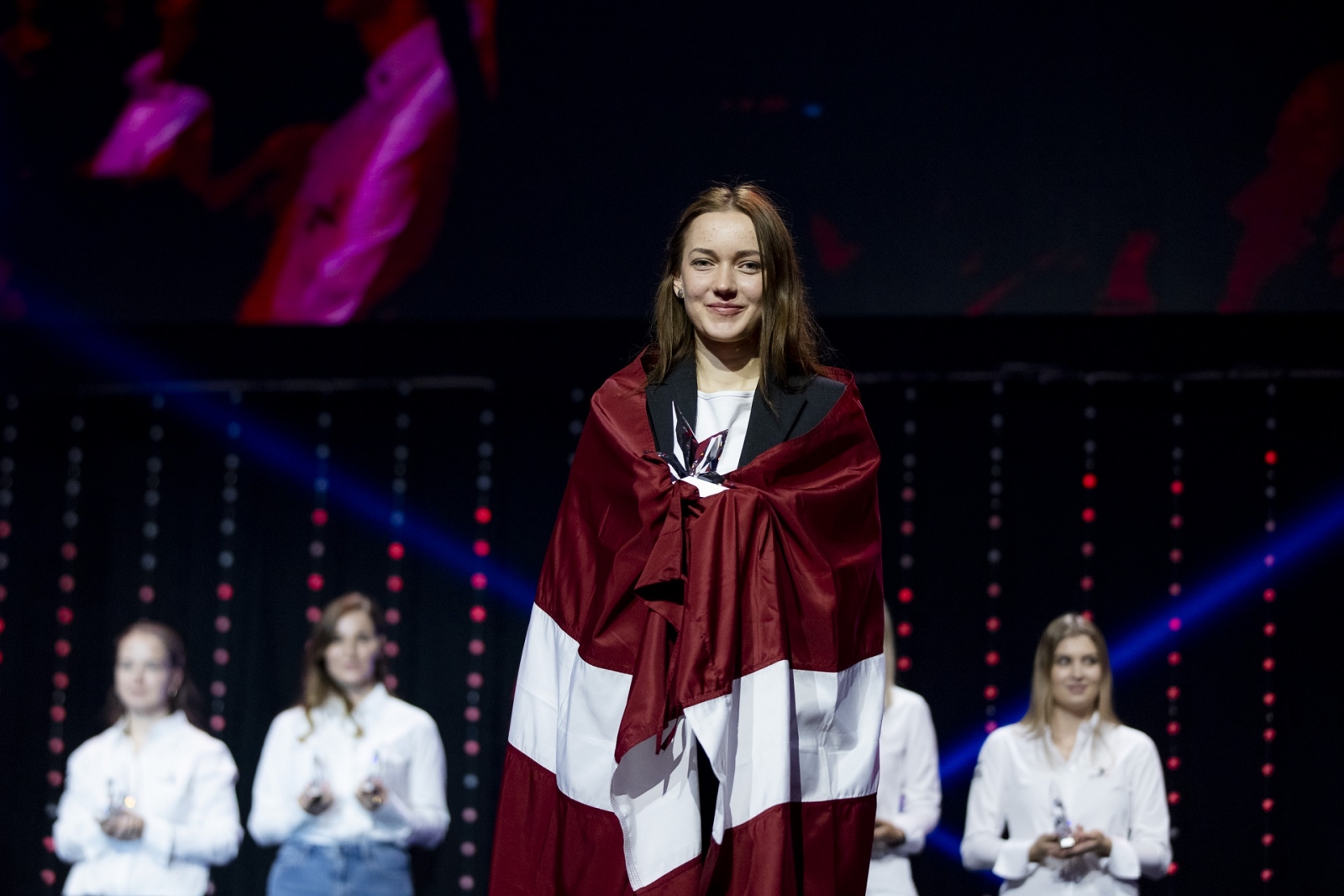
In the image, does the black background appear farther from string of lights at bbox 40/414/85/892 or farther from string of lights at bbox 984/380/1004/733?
string of lights at bbox 40/414/85/892

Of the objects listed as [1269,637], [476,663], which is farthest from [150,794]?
[1269,637]

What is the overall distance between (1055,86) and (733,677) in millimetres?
3463

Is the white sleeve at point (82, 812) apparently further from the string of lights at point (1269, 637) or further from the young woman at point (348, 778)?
the string of lights at point (1269, 637)

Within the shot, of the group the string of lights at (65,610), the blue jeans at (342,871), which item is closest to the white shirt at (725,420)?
the blue jeans at (342,871)

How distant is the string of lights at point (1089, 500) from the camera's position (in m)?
5.78

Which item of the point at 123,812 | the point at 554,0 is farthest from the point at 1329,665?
the point at 123,812

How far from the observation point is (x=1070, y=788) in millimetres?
4223

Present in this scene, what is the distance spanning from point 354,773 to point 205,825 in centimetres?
47

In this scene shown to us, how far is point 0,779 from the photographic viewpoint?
6.18m

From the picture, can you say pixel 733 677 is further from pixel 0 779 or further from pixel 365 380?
pixel 0 779

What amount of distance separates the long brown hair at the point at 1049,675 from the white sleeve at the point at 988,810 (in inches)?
5.3

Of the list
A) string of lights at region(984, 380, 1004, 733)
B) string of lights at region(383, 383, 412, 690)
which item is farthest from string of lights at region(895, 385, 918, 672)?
string of lights at region(383, 383, 412, 690)

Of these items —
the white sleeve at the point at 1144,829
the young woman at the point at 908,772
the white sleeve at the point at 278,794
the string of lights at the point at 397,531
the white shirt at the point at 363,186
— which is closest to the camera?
the white sleeve at the point at 1144,829

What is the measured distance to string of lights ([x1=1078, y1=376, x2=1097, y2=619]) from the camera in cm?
578
